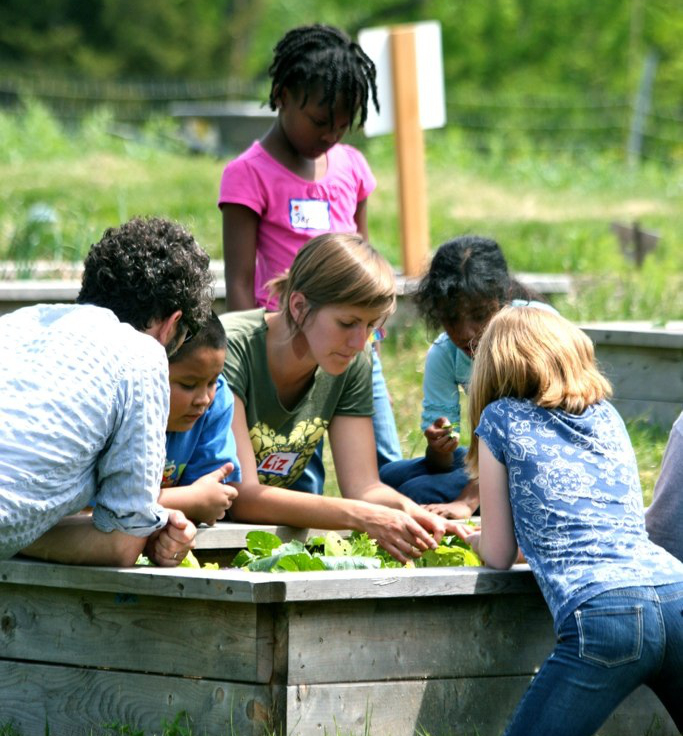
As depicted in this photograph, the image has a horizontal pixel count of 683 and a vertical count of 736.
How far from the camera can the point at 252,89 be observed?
1237 inches

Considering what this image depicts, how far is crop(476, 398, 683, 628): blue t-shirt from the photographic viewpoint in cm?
297

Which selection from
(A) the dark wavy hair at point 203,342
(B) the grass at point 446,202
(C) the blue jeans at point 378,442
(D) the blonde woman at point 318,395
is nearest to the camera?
(A) the dark wavy hair at point 203,342

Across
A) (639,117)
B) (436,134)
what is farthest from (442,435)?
(436,134)

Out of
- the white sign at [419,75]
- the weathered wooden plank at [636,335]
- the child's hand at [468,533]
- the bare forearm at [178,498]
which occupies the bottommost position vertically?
the child's hand at [468,533]

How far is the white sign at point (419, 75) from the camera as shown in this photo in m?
7.51

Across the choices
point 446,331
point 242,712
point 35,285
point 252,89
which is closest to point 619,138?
point 252,89

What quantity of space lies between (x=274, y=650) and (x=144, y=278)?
0.95m

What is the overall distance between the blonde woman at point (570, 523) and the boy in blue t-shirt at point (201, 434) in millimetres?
696

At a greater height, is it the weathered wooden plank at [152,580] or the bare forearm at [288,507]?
the bare forearm at [288,507]

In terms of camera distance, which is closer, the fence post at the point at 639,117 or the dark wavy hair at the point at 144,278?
the dark wavy hair at the point at 144,278

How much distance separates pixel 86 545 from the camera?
3.16m

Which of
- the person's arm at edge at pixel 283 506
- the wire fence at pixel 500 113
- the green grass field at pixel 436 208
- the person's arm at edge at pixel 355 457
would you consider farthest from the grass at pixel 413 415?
the wire fence at pixel 500 113

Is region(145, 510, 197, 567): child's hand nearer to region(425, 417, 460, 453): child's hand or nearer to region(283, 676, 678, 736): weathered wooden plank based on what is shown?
region(283, 676, 678, 736): weathered wooden plank

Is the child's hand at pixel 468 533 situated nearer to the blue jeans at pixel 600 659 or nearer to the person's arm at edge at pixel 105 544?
the blue jeans at pixel 600 659
